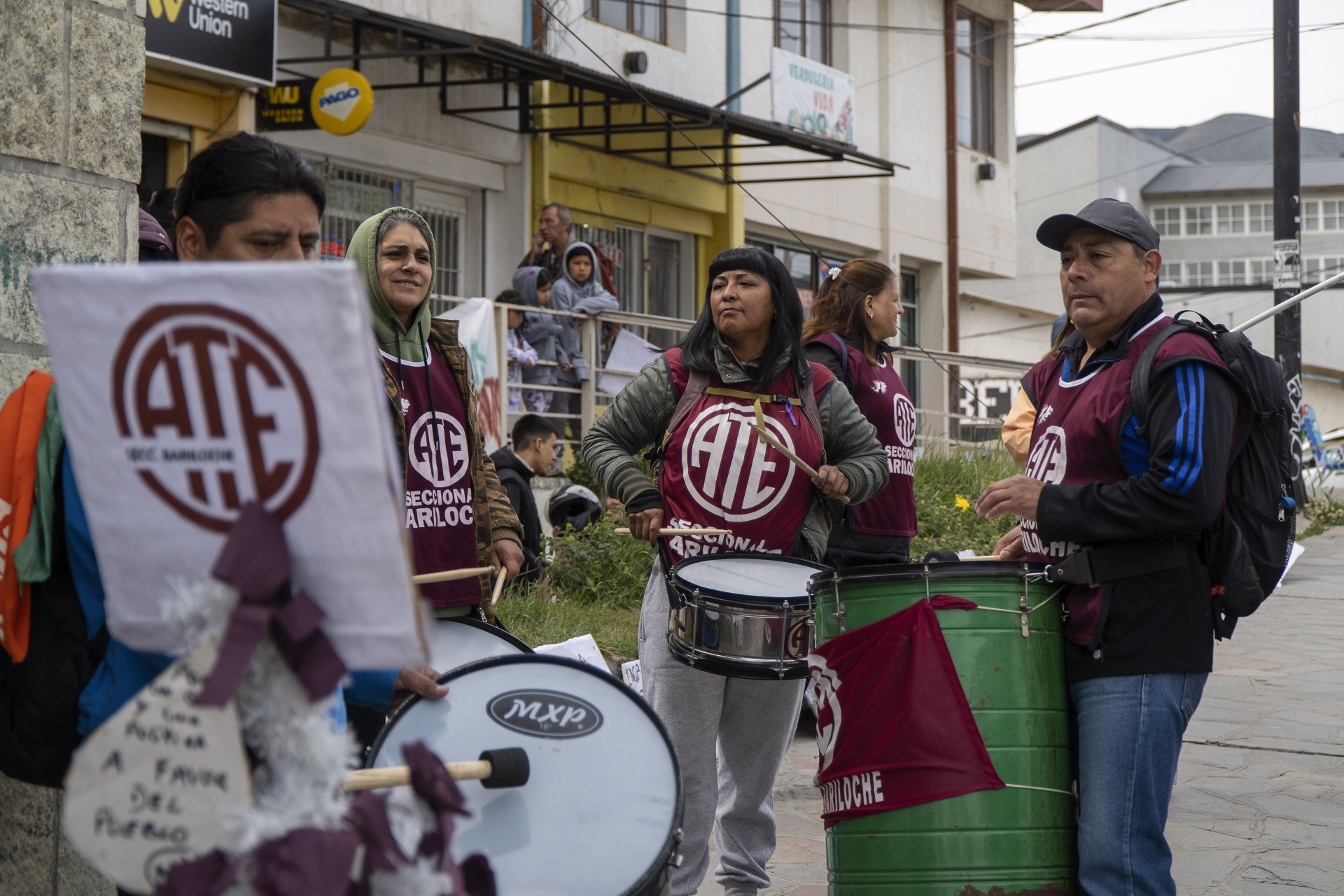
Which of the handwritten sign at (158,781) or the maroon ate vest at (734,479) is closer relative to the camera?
the handwritten sign at (158,781)

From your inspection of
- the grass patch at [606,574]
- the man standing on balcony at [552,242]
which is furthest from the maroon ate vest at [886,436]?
the man standing on balcony at [552,242]

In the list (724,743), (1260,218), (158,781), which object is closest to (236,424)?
(158,781)

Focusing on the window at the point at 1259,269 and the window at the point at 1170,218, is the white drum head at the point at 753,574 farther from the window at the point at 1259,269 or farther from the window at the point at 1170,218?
the window at the point at 1259,269

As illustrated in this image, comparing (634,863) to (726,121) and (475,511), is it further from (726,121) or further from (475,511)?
(726,121)

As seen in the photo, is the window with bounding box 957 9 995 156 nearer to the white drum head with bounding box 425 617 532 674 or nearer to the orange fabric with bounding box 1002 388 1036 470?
the orange fabric with bounding box 1002 388 1036 470

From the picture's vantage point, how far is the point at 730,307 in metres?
4.45

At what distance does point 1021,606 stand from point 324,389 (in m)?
2.33

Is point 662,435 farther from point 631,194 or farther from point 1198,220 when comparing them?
point 1198,220

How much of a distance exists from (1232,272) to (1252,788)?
169 feet

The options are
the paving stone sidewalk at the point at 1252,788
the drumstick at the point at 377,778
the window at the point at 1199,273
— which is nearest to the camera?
the drumstick at the point at 377,778

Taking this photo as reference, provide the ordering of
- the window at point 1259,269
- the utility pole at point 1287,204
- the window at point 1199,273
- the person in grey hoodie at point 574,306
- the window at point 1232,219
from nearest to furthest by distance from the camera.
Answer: the person in grey hoodie at point 574,306, the utility pole at point 1287,204, the window at point 1232,219, the window at point 1259,269, the window at point 1199,273

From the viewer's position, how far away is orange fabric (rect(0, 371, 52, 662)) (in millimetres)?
2090

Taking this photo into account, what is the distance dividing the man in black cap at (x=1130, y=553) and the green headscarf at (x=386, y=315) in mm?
1546

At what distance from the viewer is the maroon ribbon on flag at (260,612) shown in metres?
1.52
